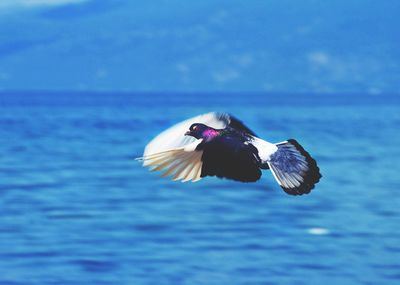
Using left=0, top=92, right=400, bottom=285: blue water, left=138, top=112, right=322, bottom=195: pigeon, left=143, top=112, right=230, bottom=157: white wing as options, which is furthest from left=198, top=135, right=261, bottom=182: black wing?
left=0, top=92, right=400, bottom=285: blue water

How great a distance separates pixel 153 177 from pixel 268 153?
24545 millimetres

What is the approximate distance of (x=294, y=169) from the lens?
591 centimetres

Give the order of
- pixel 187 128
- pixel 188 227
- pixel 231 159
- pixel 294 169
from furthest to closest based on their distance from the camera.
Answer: pixel 188 227 → pixel 187 128 → pixel 231 159 → pixel 294 169

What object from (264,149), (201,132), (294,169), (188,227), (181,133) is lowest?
(294,169)

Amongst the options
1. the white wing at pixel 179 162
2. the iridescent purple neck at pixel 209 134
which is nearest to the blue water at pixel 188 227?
the white wing at pixel 179 162

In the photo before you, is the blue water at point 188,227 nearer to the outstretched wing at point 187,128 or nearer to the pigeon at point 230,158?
the outstretched wing at point 187,128

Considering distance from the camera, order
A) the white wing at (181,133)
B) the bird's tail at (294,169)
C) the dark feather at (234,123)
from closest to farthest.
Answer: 1. the bird's tail at (294,169)
2. the white wing at (181,133)
3. the dark feather at (234,123)

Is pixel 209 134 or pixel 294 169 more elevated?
pixel 209 134

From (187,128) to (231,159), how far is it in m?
0.48

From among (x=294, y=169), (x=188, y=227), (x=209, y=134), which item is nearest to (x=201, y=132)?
(x=209, y=134)

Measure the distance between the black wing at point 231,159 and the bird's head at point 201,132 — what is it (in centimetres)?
5

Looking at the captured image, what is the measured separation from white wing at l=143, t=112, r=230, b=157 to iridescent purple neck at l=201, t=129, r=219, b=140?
7.2 inches

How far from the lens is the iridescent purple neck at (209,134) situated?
6.02 metres

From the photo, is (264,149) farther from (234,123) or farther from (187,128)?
(187,128)
